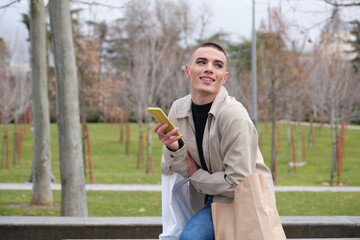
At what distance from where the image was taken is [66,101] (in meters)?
6.27

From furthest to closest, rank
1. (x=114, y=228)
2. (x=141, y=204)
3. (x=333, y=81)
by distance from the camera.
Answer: (x=333, y=81) → (x=141, y=204) → (x=114, y=228)

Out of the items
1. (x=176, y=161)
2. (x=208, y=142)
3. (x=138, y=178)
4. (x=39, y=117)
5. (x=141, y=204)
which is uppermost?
(x=208, y=142)

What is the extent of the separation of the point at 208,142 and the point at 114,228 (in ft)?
7.91

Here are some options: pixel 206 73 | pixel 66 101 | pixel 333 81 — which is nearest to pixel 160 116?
pixel 206 73

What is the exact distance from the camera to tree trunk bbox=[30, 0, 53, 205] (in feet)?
27.9

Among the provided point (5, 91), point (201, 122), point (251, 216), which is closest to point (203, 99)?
point (201, 122)

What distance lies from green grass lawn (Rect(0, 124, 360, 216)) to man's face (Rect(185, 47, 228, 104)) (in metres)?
5.34

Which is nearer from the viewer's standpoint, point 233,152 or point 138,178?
point 233,152

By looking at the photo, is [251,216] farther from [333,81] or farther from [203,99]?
[333,81]

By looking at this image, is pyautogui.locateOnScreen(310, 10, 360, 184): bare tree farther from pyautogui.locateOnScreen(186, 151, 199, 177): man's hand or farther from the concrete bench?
pyautogui.locateOnScreen(186, 151, 199, 177): man's hand

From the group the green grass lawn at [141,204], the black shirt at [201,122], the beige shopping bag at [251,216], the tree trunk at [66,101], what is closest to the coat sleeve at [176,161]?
the black shirt at [201,122]

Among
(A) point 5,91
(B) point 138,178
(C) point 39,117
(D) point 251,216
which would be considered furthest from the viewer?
(A) point 5,91

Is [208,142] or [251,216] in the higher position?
[208,142]

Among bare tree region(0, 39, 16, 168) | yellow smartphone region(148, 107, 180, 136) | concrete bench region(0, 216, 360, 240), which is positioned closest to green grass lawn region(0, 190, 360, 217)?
concrete bench region(0, 216, 360, 240)
